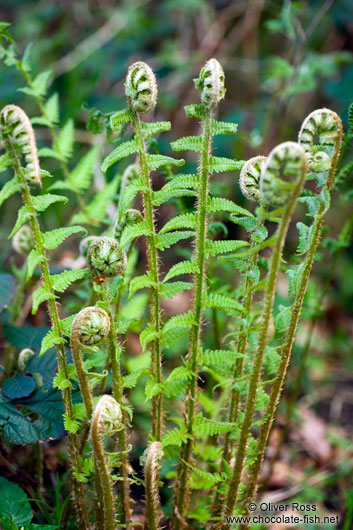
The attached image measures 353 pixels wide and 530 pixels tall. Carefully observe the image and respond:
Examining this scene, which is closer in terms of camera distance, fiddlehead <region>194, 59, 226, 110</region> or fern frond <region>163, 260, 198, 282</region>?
fiddlehead <region>194, 59, 226, 110</region>

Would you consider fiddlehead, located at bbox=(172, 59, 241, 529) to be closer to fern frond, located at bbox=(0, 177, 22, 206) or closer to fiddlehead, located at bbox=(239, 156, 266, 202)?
fiddlehead, located at bbox=(239, 156, 266, 202)

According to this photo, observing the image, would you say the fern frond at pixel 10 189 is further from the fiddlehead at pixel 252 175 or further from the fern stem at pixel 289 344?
the fern stem at pixel 289 344

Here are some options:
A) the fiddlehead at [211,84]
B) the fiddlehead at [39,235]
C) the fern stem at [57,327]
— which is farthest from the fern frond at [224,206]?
the fern stem at [57,327]

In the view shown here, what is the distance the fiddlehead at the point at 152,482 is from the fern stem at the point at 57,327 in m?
0.19

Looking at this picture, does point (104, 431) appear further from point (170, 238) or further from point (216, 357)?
point (170, 238)

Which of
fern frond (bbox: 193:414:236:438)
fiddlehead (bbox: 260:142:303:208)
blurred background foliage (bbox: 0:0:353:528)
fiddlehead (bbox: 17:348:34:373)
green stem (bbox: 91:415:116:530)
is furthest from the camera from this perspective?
blurred background foliage (bbox: 0:0:353:528)

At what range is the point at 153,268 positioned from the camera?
1321mm

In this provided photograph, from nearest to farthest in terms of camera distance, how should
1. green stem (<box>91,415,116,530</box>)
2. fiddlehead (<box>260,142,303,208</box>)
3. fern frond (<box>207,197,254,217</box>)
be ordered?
fiddlehead (<box>260,142,303,208</box>) → green stem (<box>91,415,116,530</box>) → fern frond (<box>207,197,254,217</box>)

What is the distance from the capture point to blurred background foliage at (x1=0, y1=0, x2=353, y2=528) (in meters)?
3.23

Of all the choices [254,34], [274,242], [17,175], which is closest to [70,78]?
[254,34]

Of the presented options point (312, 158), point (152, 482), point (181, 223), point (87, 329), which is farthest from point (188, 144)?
point (152, 482)

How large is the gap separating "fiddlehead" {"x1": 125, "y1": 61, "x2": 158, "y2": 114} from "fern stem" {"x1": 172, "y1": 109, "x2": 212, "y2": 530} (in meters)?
0.14

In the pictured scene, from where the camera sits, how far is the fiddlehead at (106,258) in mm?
1214

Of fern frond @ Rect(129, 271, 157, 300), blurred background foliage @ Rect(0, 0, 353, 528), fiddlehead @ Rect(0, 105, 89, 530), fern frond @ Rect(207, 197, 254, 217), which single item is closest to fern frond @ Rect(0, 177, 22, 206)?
fiddlehead @ Rect(0, 105, 89, 530)
